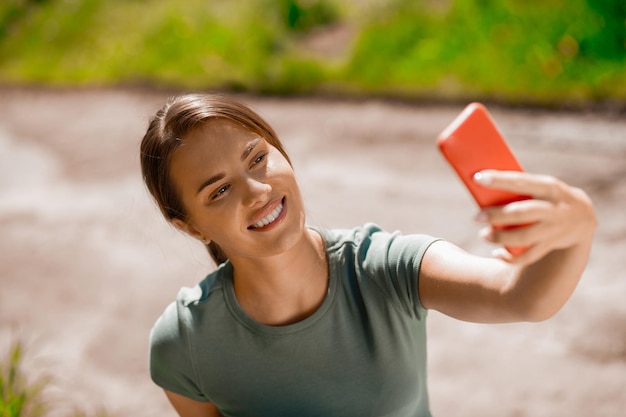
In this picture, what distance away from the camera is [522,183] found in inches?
38.9

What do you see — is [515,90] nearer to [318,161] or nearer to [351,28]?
[318,161]

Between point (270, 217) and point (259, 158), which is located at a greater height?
point (259, 158)

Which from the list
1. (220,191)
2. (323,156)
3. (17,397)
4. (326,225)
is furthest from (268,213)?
(323,156)

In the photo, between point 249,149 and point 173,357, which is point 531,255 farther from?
point 173,357

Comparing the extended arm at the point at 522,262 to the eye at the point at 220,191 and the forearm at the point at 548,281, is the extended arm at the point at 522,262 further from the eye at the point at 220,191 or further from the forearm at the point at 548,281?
the eye at the point at 220,191

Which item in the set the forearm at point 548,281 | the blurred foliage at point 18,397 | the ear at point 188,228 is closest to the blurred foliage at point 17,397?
the blurred foliage at point 18,397

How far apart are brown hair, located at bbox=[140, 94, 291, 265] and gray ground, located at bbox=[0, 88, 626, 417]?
0.23 meters

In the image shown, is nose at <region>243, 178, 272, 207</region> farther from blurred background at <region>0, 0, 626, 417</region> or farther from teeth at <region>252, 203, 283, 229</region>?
blurred background at <region>0, 0, 626, 417</region>

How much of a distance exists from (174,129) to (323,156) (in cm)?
352

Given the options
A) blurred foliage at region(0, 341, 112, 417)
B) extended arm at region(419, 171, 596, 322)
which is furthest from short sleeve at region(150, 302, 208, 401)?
blurred foliage at region(0, 341, 112, 417)

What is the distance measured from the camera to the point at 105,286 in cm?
398

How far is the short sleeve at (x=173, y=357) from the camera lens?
1.64 meters

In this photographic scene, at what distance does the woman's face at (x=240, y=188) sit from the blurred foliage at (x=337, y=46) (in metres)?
3.74

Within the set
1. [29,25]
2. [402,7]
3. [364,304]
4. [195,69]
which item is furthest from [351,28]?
[364,304]
